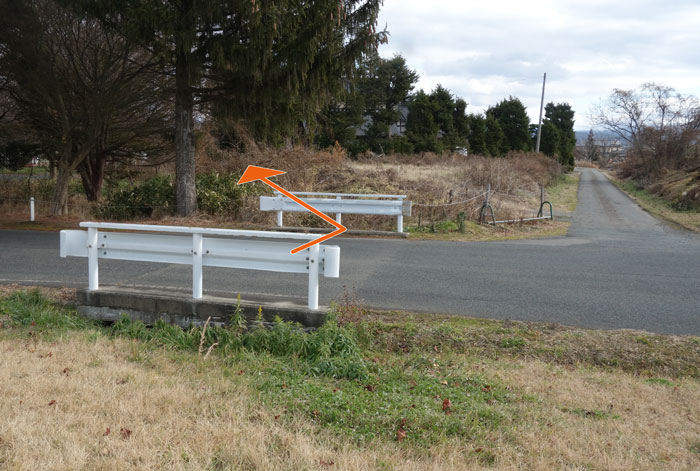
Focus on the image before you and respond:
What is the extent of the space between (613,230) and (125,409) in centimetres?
1640

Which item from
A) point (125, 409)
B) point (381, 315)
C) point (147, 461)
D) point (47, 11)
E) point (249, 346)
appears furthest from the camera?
point (47, 11)

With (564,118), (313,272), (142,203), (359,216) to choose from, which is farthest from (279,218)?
(564,118)

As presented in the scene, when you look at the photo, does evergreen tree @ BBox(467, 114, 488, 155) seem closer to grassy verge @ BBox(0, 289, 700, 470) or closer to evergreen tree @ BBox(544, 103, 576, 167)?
evergreen tree @ BBox(544, 103, 576, 167)

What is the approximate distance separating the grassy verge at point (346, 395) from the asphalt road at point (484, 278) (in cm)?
95

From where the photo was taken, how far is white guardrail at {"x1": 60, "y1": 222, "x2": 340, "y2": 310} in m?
6.28

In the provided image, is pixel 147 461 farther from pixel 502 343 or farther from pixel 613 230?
pixel 613 230

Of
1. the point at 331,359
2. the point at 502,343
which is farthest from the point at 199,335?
the point at 502,343

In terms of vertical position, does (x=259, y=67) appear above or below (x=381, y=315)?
above

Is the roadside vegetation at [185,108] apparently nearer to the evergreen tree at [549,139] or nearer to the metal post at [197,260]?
the metal post at [197,260]

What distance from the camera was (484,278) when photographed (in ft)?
31.1

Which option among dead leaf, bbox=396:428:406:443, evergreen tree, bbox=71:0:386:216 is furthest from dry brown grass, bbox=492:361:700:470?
evergreen tree, bbox=71:0:386:216

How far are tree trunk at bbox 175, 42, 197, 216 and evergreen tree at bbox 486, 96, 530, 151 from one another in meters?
42.7

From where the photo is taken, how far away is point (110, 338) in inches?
242

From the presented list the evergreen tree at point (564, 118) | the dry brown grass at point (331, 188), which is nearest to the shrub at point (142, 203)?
the dry brown grass at point (331, 188)
